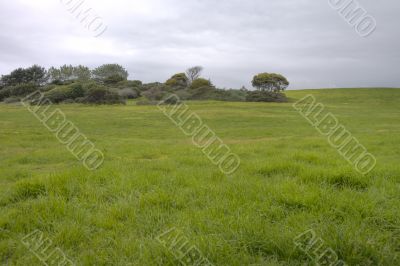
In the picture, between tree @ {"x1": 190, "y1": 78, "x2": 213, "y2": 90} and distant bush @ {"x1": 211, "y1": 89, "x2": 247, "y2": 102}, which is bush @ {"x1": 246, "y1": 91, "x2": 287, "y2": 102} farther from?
tree @ {"x1": 190, "y1": 78, "x2": 213, "y2": 90}

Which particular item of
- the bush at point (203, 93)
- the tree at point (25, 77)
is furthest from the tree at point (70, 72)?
the bush at point (203, 93)

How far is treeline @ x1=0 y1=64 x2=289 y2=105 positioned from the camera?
45.9m

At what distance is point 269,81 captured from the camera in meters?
76.4

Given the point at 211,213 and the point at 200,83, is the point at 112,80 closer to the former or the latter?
the point at 200,83

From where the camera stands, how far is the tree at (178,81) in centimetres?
6714

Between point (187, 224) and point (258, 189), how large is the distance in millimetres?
1510

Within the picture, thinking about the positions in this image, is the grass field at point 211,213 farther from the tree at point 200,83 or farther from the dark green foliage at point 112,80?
the dark green foliage at point 112,80

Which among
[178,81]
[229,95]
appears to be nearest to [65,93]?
[229,95]

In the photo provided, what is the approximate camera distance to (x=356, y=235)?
3191mm

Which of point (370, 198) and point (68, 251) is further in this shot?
point (370, 198)

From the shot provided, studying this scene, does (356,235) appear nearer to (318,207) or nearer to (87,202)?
(318,207)

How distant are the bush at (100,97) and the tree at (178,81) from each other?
21664mm

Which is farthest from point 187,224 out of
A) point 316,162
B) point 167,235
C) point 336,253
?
point 316,162

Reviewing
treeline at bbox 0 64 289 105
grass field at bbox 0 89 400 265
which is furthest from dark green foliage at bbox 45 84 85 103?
grass field at bbox 0 89 400 265
